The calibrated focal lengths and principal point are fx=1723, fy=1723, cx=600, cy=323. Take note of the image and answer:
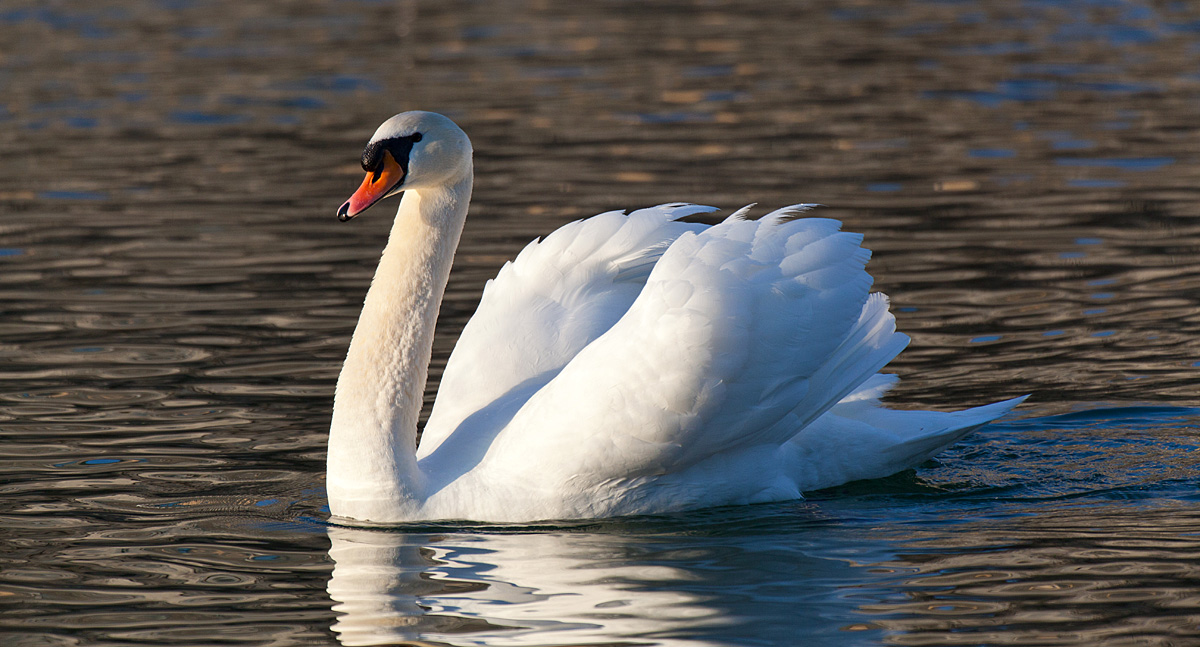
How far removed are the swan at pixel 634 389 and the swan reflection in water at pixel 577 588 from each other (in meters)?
0.22

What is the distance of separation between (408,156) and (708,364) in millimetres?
1373

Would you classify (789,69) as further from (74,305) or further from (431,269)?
(431,269)

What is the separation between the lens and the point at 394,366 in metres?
6.75

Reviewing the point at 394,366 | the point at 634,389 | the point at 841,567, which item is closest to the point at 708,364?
the point at 634,389

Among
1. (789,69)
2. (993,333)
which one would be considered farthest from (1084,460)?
(789,69)

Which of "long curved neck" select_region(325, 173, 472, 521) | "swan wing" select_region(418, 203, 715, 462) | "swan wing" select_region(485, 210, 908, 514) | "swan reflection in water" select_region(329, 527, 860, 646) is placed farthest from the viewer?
"swan wing" select_region(418, 203, 715, 462)

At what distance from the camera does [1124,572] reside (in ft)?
19.1

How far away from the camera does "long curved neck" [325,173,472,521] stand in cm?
659

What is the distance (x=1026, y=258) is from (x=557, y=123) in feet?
22.0

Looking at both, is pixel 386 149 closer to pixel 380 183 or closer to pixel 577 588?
pixel 380 183

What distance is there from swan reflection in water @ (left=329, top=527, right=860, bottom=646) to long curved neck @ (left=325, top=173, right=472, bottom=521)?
0.59ft

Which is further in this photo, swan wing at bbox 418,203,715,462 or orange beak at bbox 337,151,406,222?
swan wing at bbox 418,203,715,462

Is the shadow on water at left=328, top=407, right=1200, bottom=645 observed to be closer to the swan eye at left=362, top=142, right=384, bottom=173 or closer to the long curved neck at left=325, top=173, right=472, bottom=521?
the long curved neck at left=325, top=173, right=472, bottom=521

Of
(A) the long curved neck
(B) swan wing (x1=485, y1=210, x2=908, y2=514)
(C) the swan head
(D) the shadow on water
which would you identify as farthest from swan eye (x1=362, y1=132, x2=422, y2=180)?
(D) the shadow on water
